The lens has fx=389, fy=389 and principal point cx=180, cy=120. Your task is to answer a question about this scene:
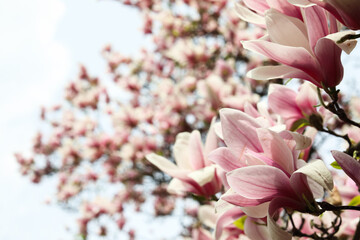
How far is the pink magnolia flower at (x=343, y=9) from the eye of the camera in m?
0.60

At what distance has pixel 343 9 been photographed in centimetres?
61

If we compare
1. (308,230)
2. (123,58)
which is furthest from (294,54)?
(123,58)

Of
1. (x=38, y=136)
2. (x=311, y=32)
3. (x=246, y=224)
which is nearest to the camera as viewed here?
(x=311, y=32)

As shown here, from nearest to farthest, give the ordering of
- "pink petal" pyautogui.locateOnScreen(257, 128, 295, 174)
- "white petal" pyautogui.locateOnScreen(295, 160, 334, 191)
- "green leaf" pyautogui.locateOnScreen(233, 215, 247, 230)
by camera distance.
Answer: "white petal" pyautogui.locateOnScreen(295, 160, 334, 191) < "pink petal" pyautogui.locateOnScreen(257, 128, 295, 174) < "green leaf" pyautogui.locateOnScreen(233, 215, 247, 230)

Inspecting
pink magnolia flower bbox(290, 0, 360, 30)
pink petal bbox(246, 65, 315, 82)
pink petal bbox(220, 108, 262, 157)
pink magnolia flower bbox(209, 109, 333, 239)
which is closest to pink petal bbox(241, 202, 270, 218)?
pink magnolia flower bbox(209, 109, 333, 239)

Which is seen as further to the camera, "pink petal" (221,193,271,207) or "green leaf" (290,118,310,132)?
"green leaf" (290,118,310,132)

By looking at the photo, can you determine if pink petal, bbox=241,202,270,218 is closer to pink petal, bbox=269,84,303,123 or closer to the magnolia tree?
the magnolia tree

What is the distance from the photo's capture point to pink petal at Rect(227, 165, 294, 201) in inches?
24.8

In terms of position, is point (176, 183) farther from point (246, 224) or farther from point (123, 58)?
point (123, 58)

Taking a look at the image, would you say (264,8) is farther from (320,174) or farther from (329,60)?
(320,174)

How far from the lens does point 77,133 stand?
209 inches

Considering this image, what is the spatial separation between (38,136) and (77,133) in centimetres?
176

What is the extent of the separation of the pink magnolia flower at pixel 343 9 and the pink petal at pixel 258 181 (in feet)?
0.87

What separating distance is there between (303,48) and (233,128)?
0.19 meters
